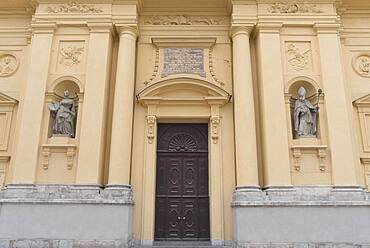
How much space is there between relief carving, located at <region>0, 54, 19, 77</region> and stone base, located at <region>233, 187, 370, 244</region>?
807cm

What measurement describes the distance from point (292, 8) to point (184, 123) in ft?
15.6

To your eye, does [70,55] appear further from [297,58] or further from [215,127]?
[297,58]

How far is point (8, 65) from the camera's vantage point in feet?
37.7

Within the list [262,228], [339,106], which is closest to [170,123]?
[262,228]

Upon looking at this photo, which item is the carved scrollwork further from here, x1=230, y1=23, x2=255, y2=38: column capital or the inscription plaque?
x1=230, y1=23, x2=255, y2=38: column capital

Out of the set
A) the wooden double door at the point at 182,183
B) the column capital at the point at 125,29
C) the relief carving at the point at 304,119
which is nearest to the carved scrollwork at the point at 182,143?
the wooden double door at the point at 182,183

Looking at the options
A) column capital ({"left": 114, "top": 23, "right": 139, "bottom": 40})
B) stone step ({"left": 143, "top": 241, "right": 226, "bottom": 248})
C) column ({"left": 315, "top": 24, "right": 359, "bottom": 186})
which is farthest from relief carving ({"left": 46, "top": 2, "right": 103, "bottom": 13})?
stone step ({"left": 143, "top": 241, "right": 226, "bottom": 248})

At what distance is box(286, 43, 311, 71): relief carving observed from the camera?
1054 cm

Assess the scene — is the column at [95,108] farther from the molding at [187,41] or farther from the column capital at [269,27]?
the column capital at [269,27]

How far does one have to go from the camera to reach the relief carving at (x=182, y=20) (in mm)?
11602

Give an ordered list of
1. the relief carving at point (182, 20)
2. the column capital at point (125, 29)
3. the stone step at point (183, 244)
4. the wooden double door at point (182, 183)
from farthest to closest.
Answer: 1. the relief carving at point (182, 20)
2. the column capital at point (125, 29)
3. the wooden double door at point (182, 183)
4. the stone step at point (183, 244)

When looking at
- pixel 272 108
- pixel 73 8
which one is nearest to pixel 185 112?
pixel 272 108

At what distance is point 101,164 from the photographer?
9867 millimetres

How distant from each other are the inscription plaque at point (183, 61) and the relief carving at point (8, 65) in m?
4.77
